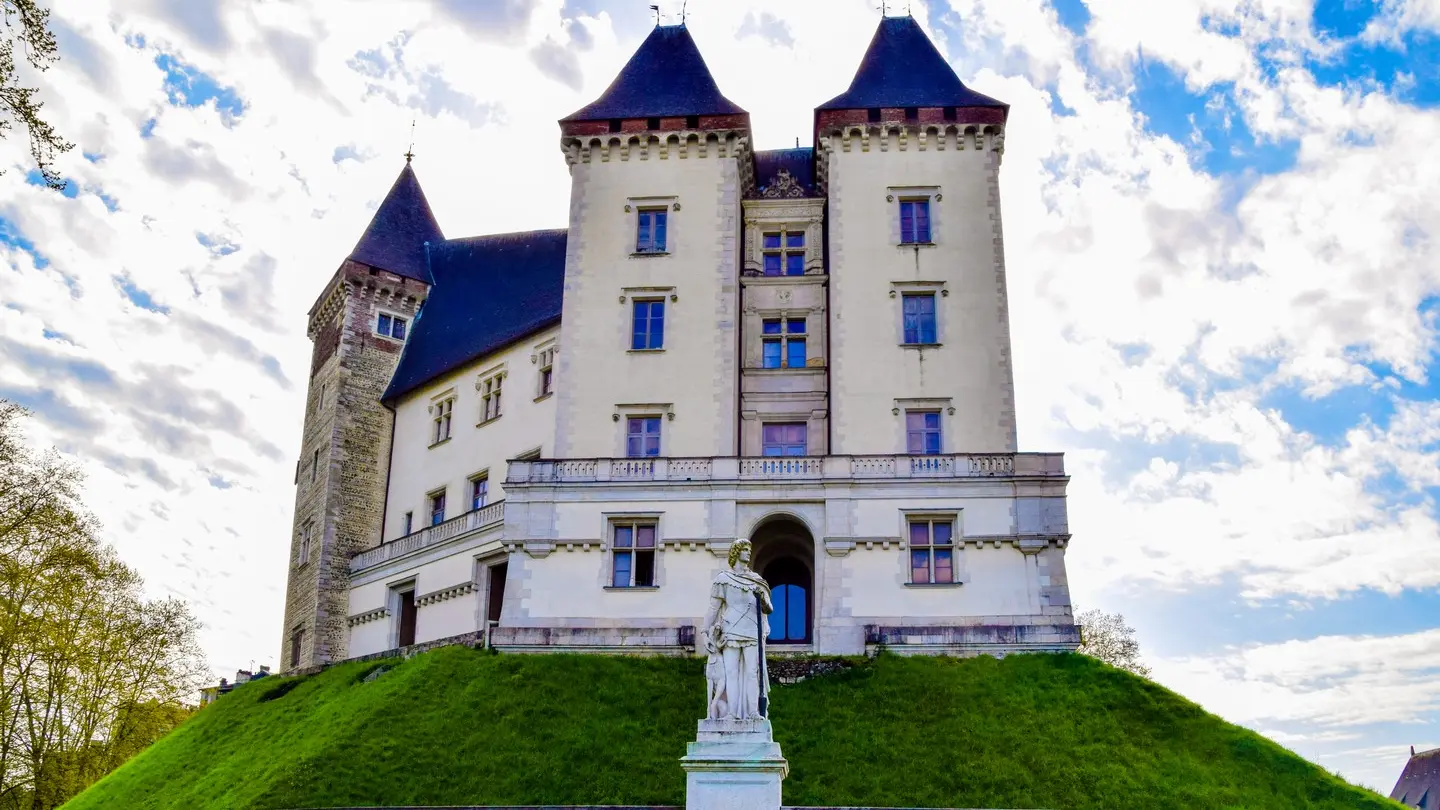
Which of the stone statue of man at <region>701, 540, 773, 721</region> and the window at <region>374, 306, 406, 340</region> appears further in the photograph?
the window at <region>374, 306, 406, 340</region>

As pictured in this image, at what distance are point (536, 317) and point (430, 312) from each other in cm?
788

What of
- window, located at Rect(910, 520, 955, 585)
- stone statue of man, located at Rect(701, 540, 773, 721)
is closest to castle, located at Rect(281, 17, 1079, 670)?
window, located at Rect(910, 520, 955, 585)

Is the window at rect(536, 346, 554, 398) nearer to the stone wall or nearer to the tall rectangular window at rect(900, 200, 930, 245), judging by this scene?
the stone wall

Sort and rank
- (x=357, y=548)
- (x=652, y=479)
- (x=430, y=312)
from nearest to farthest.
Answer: (x=652, y=479) < (x=357, y=548) < (x=430, y=312)

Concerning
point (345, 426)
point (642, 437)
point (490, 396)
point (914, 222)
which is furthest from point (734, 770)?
point (345, 426)

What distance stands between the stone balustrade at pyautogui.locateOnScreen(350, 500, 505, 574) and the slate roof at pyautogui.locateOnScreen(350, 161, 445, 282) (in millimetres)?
12309

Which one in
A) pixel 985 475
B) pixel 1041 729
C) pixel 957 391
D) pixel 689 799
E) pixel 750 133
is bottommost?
pixel 689 799

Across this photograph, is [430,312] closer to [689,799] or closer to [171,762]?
[171,762]

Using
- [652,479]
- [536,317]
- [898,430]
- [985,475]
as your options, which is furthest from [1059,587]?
[536,317]

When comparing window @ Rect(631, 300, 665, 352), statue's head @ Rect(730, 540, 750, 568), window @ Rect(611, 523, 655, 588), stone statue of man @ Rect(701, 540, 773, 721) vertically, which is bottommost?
stone statue of man @ Rect(701, 540, 773, 721)

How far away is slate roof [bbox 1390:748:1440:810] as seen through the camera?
66.1 metres

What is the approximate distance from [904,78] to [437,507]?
23.5m

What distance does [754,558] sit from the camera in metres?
41.6

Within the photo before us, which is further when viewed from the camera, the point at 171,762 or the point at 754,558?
the point at 754,558
